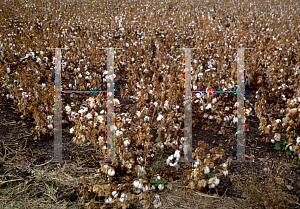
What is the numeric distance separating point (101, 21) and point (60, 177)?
702 cm

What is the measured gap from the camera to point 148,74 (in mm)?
5594

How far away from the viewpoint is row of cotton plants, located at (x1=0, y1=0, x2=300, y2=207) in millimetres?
2973

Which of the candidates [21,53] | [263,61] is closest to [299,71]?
[263,61]

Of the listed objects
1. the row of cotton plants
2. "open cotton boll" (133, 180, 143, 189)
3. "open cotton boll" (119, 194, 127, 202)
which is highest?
the row of cotton plants

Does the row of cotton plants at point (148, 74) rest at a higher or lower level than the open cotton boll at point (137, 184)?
higher

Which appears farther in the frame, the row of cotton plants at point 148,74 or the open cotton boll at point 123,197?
the row of cotton plants at point 148,74

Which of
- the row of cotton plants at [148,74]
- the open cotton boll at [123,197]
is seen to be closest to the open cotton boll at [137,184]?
the row of cotton plants at [148,74]

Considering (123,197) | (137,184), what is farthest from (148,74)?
(123,197)

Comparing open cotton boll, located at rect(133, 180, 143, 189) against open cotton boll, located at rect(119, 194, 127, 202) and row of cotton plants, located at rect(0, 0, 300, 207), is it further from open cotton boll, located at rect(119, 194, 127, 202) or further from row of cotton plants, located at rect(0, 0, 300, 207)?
open cotton boll, located at rect(119, 194, 127, 202)

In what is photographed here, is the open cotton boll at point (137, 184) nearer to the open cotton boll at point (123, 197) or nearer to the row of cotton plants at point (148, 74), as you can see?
the row of cotton plants at point (148, 74)

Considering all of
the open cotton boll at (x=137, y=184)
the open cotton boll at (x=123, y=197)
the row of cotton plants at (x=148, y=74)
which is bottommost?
the open cotton boll at (x=123, y=197)

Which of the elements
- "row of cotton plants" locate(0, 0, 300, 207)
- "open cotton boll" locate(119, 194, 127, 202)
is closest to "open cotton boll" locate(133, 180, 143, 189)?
→ "row of cotton plants" locate(0, 0, 300, 207)

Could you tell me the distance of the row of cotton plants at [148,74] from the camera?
297 centimetres

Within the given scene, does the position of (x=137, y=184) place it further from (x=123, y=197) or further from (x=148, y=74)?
(x=148, y=74)
